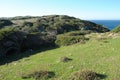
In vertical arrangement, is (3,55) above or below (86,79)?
below

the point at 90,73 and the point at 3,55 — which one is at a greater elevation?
the point at 90,73

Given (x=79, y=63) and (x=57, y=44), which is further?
(x=57, y=44)

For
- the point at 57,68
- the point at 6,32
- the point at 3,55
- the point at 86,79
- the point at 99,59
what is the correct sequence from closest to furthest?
the point at 86,79 → the point at 57,68 → the point at 99,59 → the point at 3,55 → the point at 6,32

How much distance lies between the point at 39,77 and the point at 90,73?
449 centimetres

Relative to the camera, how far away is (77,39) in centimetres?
4003

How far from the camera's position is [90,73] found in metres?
18.9

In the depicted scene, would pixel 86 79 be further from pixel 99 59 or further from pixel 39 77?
pixel 99 59

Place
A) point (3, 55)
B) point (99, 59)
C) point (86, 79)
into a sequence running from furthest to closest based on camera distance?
1. point (3, 55)
2. point (99, 59)
3. point (86, 79)

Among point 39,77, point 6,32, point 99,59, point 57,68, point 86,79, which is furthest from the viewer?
point 6,32

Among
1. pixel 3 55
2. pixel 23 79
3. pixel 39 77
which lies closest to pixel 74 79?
pixel 39 77

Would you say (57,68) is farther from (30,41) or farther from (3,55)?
(30,41)

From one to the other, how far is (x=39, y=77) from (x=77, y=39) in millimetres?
20773

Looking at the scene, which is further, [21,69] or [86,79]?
[21,69]

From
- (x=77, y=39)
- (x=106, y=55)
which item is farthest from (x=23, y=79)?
(x=77, y=39)
